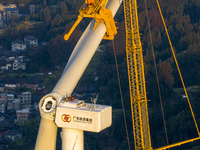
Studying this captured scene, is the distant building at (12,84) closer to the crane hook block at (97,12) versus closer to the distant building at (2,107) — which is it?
the distant building at (2,107)

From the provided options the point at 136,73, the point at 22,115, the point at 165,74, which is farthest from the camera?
the point at 165,74

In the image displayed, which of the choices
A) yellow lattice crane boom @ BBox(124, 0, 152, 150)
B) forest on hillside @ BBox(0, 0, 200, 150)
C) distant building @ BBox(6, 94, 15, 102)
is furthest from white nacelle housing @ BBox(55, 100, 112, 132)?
distant building @ BBox(6, 94, 15, 102)

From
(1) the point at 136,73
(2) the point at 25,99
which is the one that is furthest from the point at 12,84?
(1) the point at 136,73

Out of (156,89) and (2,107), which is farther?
(2,107)

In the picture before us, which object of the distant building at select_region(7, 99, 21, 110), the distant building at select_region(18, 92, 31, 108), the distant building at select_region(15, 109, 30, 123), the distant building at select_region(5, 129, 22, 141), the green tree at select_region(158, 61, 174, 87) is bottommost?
the distant building at select_region(5, 129, 22, 141)

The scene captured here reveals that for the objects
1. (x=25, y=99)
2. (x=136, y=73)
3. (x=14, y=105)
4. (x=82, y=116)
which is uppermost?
(x=25, y=99)

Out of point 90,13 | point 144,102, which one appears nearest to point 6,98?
point 144,102

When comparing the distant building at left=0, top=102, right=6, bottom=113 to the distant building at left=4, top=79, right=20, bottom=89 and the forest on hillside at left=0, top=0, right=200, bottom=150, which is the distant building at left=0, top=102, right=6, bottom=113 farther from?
the forest on hillside at left=0, top=0, right=200, bottom=150

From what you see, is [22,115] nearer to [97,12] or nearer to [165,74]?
[165,74]

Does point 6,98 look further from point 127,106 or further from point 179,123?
point 179,123
